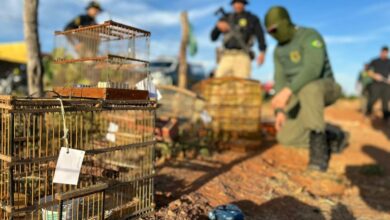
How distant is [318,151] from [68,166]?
14.3ft

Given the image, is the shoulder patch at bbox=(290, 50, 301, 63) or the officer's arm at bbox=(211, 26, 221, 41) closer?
the shoulder patch at bbox=(290, 50, 301, 63)

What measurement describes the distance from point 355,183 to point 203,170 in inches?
103

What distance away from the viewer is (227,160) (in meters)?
6.49

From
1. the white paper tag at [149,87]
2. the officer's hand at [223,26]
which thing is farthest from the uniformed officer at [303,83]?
the white paper tag at [149,87]

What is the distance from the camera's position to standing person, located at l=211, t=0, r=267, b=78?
29.0 ft

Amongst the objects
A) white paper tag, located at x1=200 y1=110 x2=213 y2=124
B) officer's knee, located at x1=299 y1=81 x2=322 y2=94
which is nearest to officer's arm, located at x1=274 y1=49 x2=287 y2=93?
officer's knee, located at x1=299 y1=81 x2=322 y2=94

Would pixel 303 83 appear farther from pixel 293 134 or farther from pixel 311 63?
pixel 293 134

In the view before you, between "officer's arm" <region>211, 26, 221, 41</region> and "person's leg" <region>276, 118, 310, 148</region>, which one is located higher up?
"officer's arm" <region>211, 26, 221, 41</region>

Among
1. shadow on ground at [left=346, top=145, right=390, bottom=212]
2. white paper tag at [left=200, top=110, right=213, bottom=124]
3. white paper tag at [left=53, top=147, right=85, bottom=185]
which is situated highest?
white paper tag at [left=200, top=110, right=213, bottom=124]

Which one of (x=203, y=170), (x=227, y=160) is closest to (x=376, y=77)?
(x=227, y=160)

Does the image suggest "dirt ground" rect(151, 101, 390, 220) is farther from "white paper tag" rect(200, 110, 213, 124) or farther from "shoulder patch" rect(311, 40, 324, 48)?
"shoulder patch" rect(311, 40, 324, 48)

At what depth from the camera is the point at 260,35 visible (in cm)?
880

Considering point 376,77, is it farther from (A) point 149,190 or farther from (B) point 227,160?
(A) point 149,190

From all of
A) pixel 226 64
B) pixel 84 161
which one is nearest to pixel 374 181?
pixel 226 64
